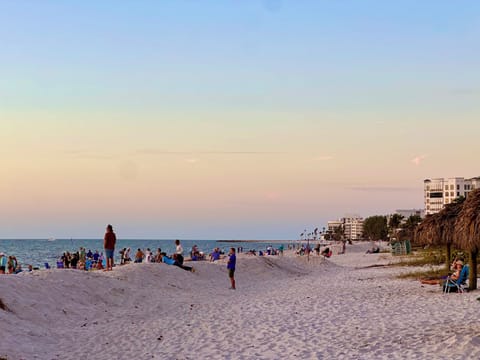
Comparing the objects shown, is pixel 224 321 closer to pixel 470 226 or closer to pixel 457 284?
pixel 470 226

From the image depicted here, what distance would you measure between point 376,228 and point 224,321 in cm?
17351

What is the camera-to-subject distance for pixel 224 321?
14.7m

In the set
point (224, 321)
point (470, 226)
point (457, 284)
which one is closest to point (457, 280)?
point (457, 284)

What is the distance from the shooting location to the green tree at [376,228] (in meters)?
178

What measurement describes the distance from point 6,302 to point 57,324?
52.7 inches

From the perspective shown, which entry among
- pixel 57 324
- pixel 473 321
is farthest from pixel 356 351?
pixel 57 324

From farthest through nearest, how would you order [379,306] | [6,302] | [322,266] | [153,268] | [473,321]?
1. [322,266]
2. [153,268]
3. [379,306]
4. [6,302]
5. [473,321]

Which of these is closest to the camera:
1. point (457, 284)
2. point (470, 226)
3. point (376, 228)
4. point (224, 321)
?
point (224, 321)

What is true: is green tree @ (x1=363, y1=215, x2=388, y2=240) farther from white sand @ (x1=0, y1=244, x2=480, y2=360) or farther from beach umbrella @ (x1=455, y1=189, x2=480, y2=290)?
beach umbrella @ (x1=455, y1=189, x2=480, y2=290)

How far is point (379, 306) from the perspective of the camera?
16516 millimetres

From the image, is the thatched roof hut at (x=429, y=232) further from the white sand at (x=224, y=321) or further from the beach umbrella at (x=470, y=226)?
the beach umbrella at (x=470, y=226)

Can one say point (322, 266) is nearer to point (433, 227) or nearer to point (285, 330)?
point (433, 227)

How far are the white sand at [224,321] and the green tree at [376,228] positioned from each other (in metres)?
160

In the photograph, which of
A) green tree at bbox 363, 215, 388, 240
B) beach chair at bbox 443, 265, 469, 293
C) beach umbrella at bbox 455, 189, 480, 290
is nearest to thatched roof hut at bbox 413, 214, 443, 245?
beach chair at bbox 443, 265, 469, 293
